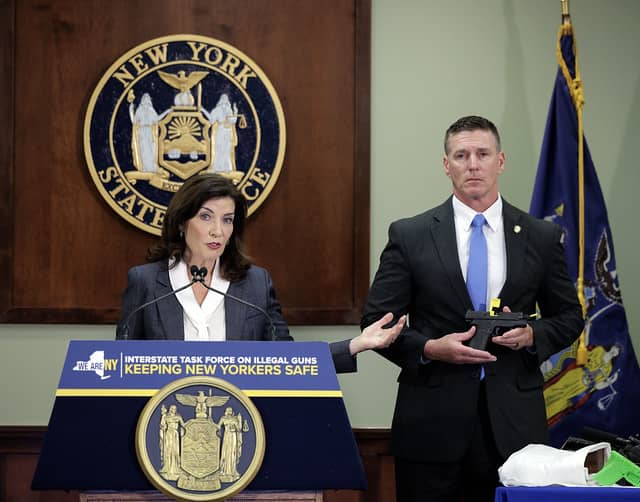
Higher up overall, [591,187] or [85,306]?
[591,187]

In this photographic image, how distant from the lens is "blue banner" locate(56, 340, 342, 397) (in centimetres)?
197

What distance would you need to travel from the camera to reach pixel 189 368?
6.55 feet

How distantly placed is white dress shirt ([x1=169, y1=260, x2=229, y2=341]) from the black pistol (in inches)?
30.0

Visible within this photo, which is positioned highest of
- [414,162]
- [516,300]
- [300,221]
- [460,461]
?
[414,162]

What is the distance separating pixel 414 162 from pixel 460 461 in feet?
5.27

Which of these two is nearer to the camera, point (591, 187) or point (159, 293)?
point (159, 293)

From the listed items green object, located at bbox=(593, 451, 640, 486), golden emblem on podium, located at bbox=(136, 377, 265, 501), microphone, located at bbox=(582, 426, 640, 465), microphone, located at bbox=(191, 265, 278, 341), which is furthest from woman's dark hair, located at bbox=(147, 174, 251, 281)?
green object, located at bbox=(593, 451, 640, 486)

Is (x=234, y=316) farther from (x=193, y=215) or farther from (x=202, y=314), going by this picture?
(x=193, y=215)

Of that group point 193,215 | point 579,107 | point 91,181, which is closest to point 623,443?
point 193,215

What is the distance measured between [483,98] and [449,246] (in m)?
1.34

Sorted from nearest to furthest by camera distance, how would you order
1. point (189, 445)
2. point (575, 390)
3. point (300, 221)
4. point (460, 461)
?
1. point (189, 445)
2. point (460, 461)
3. point (575, 390)
4. point (300, 221)

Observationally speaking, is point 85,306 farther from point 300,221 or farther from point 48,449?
point 48,449

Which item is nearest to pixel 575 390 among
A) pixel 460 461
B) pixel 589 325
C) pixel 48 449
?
pixel 589 325

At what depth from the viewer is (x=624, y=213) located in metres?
4.01
